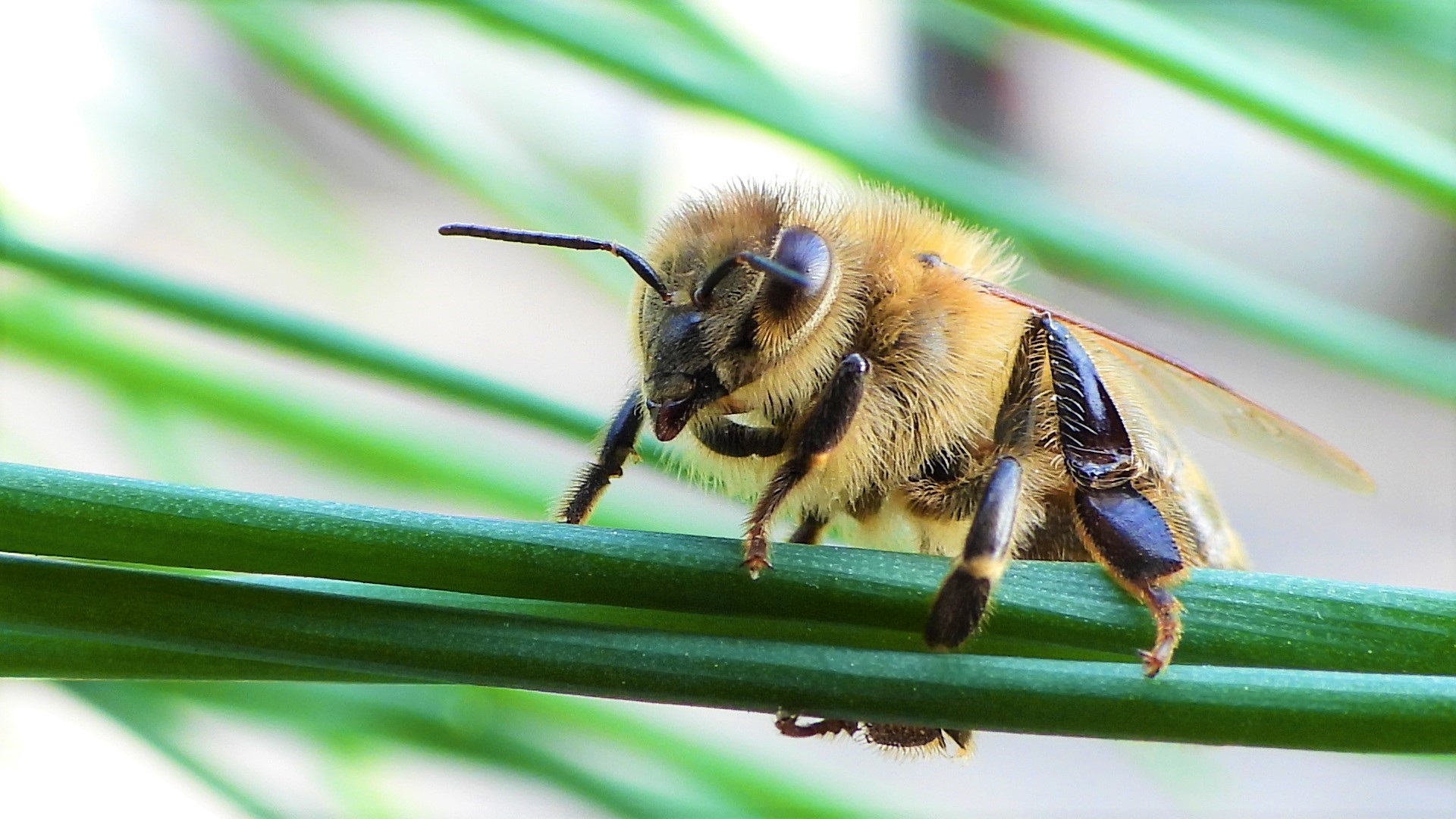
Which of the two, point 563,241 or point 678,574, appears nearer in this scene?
point 678,574

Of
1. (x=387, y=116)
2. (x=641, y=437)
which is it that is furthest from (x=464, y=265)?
(x=641, y=437)

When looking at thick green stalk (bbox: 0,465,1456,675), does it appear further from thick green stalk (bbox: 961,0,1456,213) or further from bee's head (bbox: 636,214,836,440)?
thick green stalk (bbox: 961,0,1456,213)

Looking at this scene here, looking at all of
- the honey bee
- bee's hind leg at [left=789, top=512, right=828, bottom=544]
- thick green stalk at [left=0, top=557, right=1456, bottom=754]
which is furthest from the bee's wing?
thick green stalk at [left=0, top=557, right=1456, bottom=754]

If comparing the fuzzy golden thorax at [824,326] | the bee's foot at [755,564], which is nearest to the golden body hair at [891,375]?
the fuzzy golden thorax at [824,326]

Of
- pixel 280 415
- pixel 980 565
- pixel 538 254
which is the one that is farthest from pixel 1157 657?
pixel 538 254

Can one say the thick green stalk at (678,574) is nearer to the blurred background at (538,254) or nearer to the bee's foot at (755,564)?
the bee's foot at (755,564)

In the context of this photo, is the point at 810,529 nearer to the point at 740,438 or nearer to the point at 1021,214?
A: the point at 740,438
